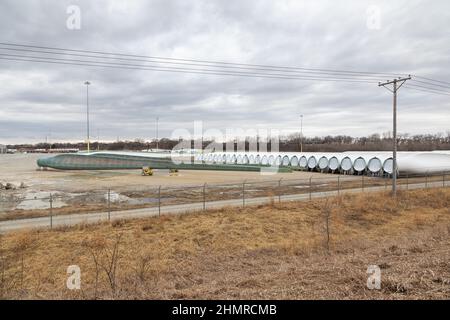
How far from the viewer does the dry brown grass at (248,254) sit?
7.86 meters

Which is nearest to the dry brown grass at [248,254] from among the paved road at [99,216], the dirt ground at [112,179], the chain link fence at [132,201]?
the paved road at [99,216]

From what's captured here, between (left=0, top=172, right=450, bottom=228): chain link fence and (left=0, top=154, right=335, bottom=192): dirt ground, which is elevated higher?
(left=0, top=154, right=335, bottom=192): dirt ground

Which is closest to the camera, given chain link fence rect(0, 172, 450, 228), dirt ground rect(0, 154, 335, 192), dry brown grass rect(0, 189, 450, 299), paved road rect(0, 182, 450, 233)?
dry brown grass rect(0, 189, 450, 299)

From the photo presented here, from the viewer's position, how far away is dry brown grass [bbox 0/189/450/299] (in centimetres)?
786

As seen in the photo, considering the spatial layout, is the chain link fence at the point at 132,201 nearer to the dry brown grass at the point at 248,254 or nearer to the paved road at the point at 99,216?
the paved road at the point at 99,216

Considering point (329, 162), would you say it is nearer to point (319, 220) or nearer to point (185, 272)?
point (319, 220)

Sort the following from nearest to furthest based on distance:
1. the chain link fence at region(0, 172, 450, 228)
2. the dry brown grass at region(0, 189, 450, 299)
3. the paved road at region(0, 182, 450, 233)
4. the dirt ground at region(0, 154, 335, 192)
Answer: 1. the dry brown grass at region(0, 189, 450, 299)
2. the paved road at region(0, 182, 450, 233)
3. the chain link fence at region(0, 172, 450, 228)
4. the dirt ground at region(0, 154, 335, 192)

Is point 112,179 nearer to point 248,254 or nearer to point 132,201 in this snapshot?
point 132,201

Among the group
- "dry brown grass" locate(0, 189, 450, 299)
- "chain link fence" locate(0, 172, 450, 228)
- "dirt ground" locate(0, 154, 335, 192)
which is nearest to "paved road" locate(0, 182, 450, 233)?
"chain link fence" locate(0, 172, 450, 228)

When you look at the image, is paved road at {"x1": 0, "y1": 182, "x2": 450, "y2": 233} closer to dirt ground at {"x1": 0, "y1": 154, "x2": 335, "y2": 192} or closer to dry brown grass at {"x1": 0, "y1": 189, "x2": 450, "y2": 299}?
dry brown grass at {"x1": 0, "y1": 189, "x2": 450, "y2": 299}

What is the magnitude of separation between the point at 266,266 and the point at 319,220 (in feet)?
33.3

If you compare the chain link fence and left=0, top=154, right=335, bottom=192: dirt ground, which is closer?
the chain link fence

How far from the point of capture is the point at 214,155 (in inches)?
3223
